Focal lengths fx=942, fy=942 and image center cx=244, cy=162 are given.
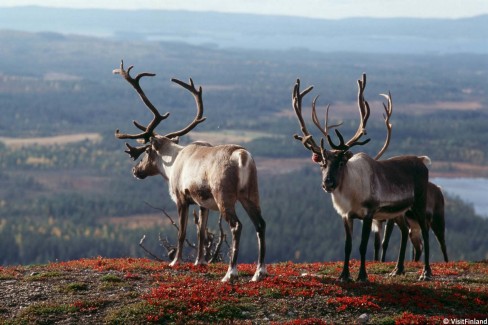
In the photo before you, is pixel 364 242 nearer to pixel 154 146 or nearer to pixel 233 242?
pixel 233 242

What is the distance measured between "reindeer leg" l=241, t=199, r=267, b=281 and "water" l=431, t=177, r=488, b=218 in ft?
315

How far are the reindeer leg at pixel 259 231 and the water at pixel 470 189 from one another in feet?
315

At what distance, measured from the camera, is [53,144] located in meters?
187

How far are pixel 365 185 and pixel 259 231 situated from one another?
7.44 feet

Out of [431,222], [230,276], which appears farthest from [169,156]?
[431,222]

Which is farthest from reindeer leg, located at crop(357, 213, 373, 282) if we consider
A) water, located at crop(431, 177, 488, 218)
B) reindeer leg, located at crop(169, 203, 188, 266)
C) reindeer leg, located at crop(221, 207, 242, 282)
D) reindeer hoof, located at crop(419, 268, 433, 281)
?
water, located at crop(431, 177, 488, 218)

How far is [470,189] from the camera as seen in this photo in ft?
449

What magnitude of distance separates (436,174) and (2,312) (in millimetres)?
132563

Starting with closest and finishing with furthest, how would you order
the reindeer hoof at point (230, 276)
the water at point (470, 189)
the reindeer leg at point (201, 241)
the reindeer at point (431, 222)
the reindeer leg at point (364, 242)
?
1. the reindeer hoof at point (230, 276)
2. the reindeer leg at point (364, 242)
3. the reindeer leg at point (201, 241)
4. the reindeer at point (431, 222)
5. the water at point (470, 189)

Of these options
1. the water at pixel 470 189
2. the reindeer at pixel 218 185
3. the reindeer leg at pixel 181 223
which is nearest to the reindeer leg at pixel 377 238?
the reindeer at pixel 218 185

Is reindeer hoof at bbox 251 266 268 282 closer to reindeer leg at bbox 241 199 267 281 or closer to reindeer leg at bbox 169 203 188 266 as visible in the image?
reindeer leg at bbox 241 199 267 281

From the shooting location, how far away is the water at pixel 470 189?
4798 inches

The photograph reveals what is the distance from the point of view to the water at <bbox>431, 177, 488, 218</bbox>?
400ft

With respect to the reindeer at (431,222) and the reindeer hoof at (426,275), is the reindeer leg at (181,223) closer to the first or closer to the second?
the reindeer hoof at (426,275)
